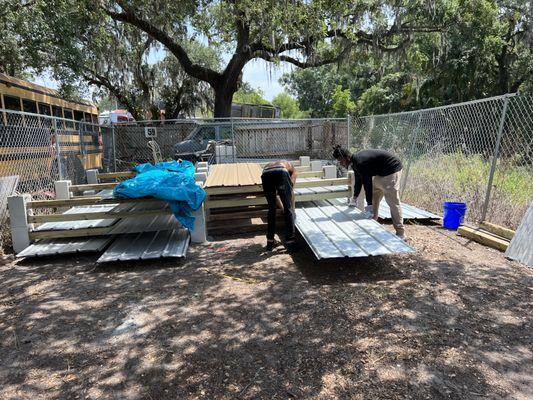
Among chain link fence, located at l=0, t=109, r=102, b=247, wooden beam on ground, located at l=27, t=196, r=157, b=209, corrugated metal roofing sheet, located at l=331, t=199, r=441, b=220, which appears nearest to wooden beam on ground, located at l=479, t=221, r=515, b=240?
corrugated metal roofing sheet, located at l=331, t=199, r=441, b=220

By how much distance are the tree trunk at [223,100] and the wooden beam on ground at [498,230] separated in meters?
13.1

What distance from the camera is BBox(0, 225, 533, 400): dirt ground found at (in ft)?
8.94

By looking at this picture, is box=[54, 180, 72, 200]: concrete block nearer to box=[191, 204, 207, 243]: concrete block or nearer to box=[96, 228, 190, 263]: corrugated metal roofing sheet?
box=[96, 228, 190, 263]: corrugated metal roofing sheet

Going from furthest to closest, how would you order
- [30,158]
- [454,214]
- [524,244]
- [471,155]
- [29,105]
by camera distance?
[29,105] < [30,158] < [471,155] < [454,214] < [524,244]

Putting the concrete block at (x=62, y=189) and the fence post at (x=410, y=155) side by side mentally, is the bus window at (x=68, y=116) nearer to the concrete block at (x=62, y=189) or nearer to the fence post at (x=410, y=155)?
the concrete block at (x=62, y=189)

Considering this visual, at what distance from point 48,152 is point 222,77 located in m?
9.97

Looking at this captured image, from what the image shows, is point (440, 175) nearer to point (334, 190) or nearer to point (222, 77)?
point (334, 190)

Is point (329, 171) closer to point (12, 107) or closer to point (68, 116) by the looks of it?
point (12, 107)

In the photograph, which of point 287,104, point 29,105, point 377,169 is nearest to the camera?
point 377,169

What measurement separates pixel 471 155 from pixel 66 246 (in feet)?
24.3

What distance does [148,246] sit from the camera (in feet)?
19.0

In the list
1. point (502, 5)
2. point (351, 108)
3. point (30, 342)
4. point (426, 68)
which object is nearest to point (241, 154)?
point (30, 342)

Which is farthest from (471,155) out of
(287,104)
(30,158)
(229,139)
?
(287,104)

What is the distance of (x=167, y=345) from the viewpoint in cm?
327
